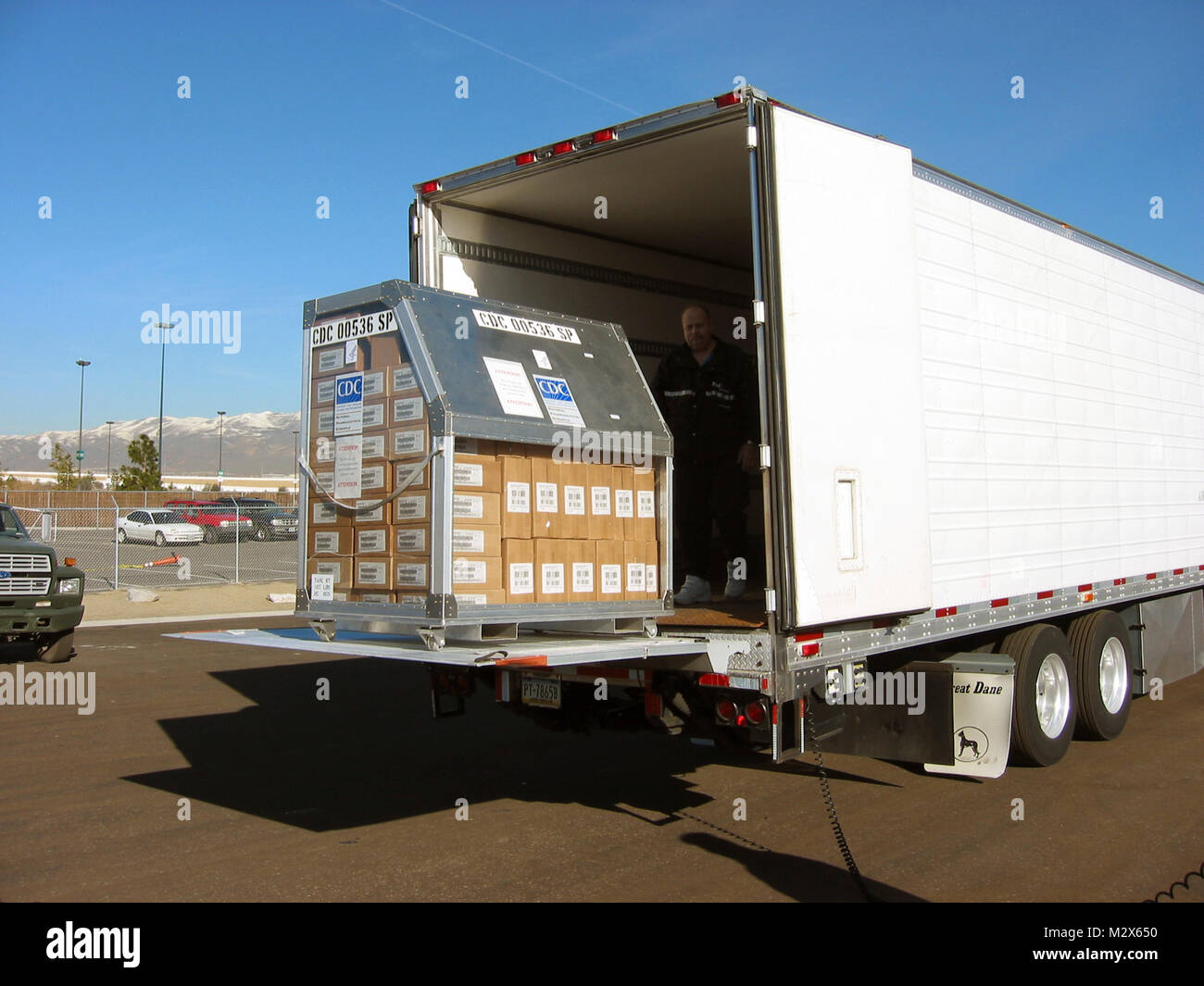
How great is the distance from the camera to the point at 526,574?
513 cm

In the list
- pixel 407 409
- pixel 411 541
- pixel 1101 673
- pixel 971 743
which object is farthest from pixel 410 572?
pixel 1101 673

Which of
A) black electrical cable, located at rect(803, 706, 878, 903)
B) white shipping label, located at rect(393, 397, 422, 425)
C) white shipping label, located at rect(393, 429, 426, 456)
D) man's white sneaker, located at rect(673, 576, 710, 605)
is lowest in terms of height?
black electrical cable, located at rect(803, 706, 878, 903)

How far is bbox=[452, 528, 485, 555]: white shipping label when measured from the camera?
4.85 meters

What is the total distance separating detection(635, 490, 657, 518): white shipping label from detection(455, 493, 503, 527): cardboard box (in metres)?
0.95

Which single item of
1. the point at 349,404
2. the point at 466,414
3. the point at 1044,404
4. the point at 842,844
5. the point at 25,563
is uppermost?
the point at 1044,404

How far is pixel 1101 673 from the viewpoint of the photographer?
8320 mm

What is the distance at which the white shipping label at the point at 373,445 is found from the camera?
5.16 metres

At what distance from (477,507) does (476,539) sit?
143mm

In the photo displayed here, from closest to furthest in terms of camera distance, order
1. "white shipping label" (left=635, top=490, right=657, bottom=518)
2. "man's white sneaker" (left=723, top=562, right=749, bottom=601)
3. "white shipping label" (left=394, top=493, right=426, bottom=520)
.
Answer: "white shipping label" (left=394, top=493, right=426, bottom=520), "white shipping label" (left=635, top=490, right=657, bottom=518), "man's white sneaker" (left=723, top=562, right=749, bottom=601)

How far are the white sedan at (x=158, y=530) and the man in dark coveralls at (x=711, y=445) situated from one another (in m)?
36.1

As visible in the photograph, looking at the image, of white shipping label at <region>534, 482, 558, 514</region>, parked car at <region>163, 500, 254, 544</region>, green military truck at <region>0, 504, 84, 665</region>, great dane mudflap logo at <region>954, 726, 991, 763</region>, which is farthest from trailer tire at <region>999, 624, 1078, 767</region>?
parked car at <region>163, 500, 254, 544</region>

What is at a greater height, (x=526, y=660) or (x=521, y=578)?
(x=521, y=578)

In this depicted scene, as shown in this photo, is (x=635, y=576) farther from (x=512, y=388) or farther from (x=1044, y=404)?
(x=1044, y=404)

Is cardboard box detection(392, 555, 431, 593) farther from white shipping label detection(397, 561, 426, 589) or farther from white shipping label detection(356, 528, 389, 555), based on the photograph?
white shipping label detection(356, 528, 389, 555)
